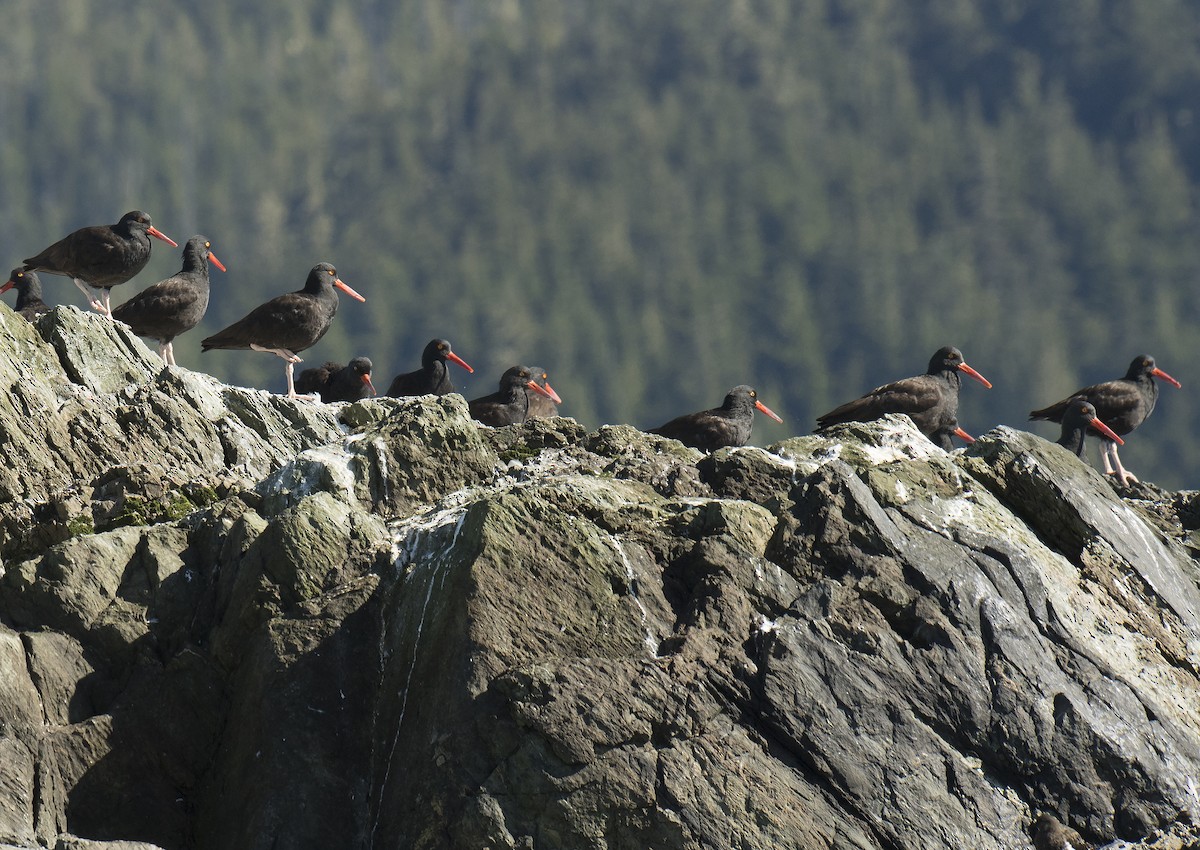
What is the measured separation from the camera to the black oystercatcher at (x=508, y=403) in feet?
75.5

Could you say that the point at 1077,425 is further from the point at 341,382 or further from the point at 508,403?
the point at 341,382

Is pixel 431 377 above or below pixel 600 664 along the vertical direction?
above

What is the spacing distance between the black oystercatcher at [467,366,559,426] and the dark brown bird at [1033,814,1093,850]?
38.9ft

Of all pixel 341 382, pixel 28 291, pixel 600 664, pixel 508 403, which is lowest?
pixel 600 664

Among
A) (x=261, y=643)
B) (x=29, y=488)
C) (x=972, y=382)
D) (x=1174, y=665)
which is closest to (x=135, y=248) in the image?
(x=29, y=488)

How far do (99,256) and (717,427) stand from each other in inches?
298

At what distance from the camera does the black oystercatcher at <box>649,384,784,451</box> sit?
2089cm

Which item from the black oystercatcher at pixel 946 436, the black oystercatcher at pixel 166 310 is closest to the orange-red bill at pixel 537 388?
the black oystercatcher at pixel 166 310

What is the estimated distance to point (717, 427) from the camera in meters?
21.0

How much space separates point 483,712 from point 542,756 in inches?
19.1

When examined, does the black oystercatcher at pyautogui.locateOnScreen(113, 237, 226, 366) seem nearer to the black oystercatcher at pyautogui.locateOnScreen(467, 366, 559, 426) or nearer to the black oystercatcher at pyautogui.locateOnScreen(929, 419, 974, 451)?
the black oystercatcher at pyautogui.locateOnScreen(467, 366, 559, 426)

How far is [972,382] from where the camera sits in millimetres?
183375

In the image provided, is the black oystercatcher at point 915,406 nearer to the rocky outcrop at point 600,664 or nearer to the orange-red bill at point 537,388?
the orange-red bill at point 537,388

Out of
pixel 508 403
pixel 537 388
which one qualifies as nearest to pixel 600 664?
pixel 508 403
